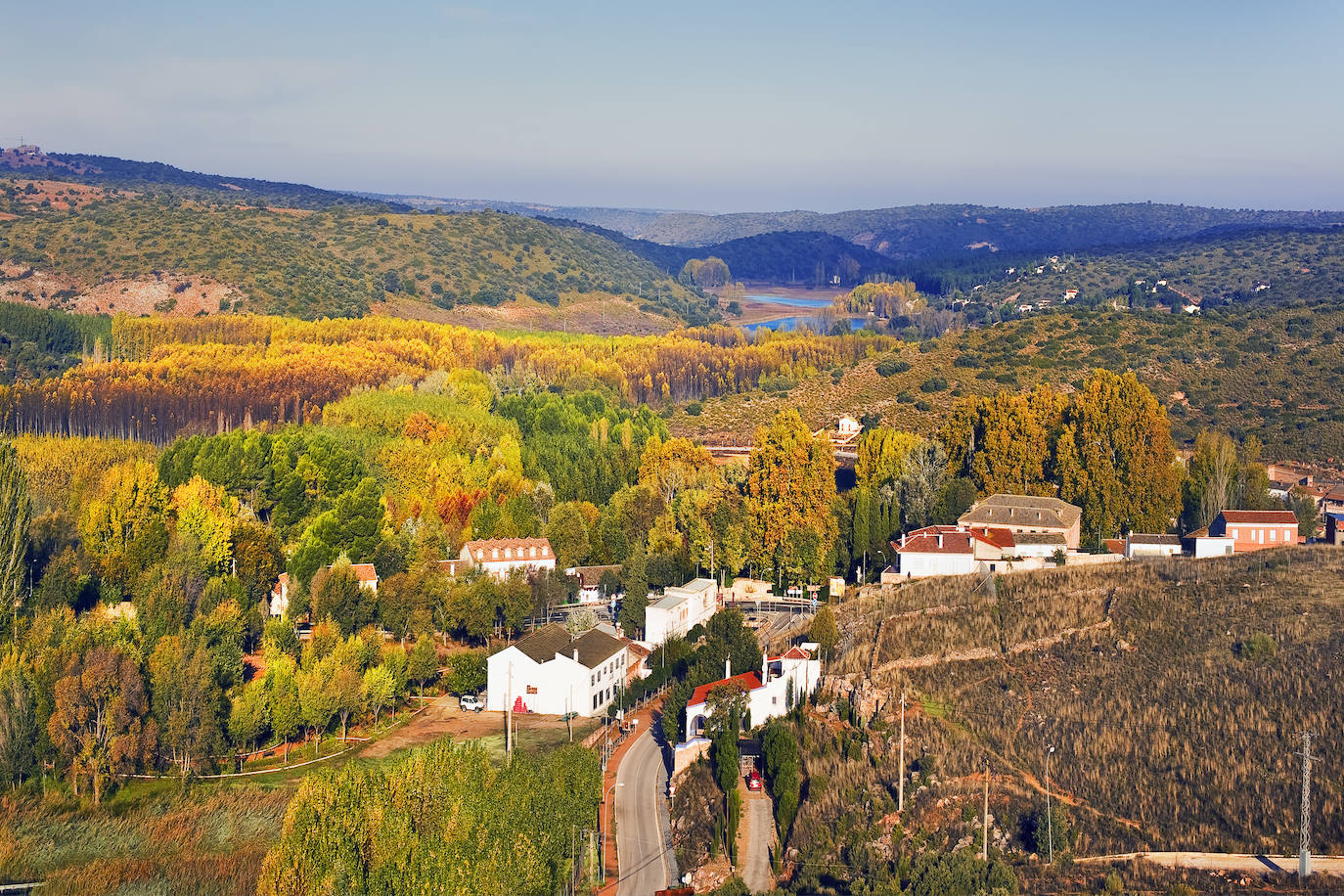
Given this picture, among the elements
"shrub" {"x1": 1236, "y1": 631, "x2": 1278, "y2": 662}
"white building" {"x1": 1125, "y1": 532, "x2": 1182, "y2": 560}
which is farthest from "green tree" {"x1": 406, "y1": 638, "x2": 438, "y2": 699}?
"shrub" {"x1": 1236, "y1": 631, "x2": 1278, "y2": 662}

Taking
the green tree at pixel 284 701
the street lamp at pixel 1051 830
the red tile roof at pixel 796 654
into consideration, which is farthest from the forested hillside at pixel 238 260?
the street lamp at pixel 1051 830

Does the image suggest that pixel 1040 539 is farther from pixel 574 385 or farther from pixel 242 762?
pixel 574 385

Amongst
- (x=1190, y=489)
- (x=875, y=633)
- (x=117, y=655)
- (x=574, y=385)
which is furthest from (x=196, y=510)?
(x=574, y=385)

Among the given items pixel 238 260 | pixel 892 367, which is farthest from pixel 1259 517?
pixel 238 260

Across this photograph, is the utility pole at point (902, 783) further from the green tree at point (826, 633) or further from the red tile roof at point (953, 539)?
the red tile roof at point (953, 539)

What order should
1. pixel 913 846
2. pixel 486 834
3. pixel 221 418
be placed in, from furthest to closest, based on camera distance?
pixel 221 418, pixel 913 846, pixel 486 834

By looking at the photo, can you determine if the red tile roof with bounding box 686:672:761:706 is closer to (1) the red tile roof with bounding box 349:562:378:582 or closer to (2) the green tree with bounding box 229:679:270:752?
(2) the green tree with bounding box 229:679:270:752

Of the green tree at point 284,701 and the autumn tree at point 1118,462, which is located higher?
the autumn tree at point 1118,462
